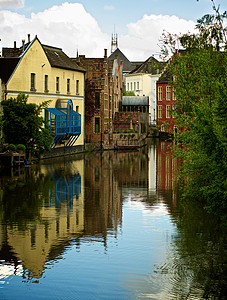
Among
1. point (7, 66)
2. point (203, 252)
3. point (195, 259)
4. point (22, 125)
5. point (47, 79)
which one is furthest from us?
point (47, 79)

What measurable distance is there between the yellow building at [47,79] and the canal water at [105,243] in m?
14.1

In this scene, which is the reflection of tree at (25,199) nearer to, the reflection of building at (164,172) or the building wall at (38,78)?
the reflection of building at (164,172)

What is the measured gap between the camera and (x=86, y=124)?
57.6m

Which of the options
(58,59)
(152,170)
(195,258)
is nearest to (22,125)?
(152,170)

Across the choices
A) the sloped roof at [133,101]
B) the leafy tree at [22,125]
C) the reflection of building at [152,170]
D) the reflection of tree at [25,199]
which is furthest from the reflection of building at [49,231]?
the sloped roof at [133,101]

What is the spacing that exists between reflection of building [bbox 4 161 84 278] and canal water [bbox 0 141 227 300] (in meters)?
0.03

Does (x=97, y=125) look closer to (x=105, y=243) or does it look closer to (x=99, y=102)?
(x=99, y=102)

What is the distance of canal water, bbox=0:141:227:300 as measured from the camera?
1245 centimetres

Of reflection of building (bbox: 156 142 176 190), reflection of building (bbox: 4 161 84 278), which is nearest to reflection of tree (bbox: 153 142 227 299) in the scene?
reflection of building (bbox: 4 161 84 278)

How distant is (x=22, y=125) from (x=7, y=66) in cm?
637

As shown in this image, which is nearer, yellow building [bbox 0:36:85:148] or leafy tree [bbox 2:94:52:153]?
leafy tree [bbox 2:94:52:153]

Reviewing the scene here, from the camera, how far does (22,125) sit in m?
38.0

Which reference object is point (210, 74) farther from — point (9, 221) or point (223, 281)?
point (223, 281)

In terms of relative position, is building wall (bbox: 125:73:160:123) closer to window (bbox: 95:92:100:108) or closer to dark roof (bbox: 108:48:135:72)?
dark roof (bbox: 108:48:135:72)
